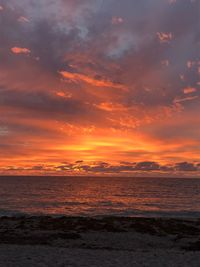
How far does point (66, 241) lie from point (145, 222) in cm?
1072

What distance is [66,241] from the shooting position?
78.1 ft

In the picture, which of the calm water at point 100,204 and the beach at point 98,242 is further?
the calm water at point 100,204

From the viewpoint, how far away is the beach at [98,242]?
624 inches

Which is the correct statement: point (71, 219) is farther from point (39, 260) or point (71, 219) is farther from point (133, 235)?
point (39, 260)

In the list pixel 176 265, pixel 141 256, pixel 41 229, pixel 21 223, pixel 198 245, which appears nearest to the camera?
pixel 176 265

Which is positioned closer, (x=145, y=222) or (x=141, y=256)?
(x=141, y=256)

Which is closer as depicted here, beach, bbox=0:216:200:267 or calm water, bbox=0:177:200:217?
beach, bbox=0:216:200:267

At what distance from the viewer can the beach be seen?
15844mm

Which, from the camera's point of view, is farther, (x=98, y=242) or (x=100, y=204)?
(x=100, y=204)

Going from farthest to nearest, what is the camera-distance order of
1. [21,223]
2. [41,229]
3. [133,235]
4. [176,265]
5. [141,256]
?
[21,223]
[41,229]
[133,235]
[141,256]
[176,265]

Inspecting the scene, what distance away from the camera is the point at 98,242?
24062mm

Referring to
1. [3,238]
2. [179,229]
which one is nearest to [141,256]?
[3,238]

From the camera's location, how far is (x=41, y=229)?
95.4 ft

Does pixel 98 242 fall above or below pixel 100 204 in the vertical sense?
below
